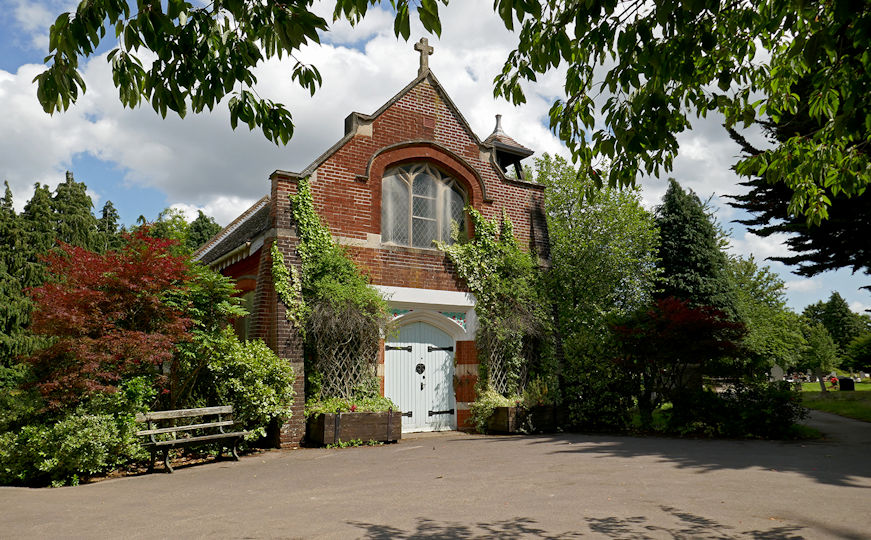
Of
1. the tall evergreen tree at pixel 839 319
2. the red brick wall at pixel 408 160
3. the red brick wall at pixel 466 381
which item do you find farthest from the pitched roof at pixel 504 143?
the tall evergreen tree at pixel 839 319

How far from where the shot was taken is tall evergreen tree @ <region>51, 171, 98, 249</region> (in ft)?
91.1

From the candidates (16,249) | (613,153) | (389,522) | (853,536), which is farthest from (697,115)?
(16,249)

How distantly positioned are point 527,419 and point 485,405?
37.8 inches

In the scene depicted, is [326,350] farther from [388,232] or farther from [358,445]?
[388,232]

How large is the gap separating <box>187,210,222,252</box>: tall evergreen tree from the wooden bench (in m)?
27.1

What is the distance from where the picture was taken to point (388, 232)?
13352mm

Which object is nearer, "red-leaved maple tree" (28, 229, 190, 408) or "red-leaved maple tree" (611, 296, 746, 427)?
"red-leaved maple tree" (28, 229, 190, 408)

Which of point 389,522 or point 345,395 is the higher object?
point 345,395

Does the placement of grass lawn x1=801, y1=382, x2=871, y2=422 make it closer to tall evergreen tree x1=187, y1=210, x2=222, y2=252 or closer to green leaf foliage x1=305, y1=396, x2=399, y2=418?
green leaf foliage x1=305, y1=396, x2=399, y2=418

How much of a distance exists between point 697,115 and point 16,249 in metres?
27.6

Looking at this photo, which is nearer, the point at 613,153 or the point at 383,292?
the point at 613,153

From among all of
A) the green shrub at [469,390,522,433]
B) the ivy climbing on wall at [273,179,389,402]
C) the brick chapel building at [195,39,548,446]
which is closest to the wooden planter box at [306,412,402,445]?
Answer: the ivy climbing on wall at [273,179,389,402]

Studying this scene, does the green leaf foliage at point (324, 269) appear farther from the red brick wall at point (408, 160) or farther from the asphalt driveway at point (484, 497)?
the asphalt driveway at point (484, 497)

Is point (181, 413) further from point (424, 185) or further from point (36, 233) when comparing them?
point (36, 233)
